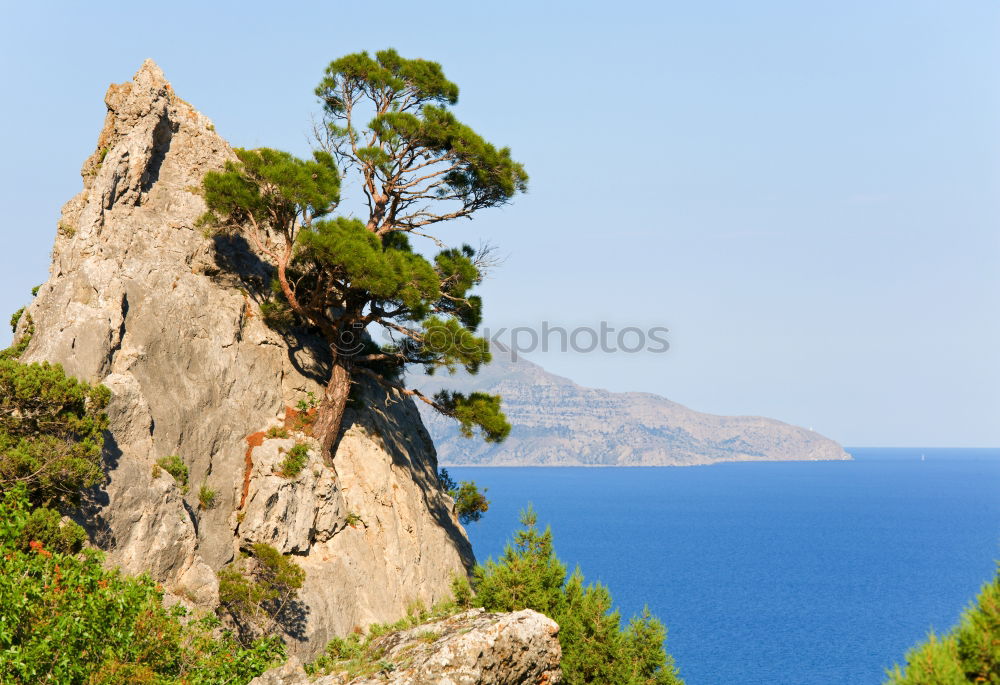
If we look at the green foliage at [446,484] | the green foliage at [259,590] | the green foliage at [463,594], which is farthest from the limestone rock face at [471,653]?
the green foliage at [446,484]

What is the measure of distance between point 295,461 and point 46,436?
972 centimetres

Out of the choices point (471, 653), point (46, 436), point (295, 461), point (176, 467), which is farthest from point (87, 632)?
point (295, 461)

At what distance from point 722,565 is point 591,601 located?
384 feet

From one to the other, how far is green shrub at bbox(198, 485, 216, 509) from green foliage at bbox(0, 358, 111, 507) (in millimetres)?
5472

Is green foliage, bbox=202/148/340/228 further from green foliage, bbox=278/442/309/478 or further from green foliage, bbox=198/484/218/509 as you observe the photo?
green foliage, bbox=198/484/218/509

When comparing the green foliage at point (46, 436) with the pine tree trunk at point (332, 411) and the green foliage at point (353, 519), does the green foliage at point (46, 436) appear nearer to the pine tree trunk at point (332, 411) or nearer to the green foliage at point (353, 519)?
A: the pine tree trunk at point (332, 411)

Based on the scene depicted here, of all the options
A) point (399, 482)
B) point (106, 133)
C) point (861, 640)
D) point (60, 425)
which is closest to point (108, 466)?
point (60, 425)

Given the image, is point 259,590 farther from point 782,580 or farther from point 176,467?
point 782,580

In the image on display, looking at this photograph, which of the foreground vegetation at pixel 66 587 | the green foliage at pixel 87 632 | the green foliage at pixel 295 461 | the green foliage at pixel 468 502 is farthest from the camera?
the green foliage at pixel 468 502

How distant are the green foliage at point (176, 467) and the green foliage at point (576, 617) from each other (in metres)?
11.3

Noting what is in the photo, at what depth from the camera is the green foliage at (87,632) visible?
1410cm

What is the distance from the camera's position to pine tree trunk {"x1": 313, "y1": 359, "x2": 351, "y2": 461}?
32938 millimetres

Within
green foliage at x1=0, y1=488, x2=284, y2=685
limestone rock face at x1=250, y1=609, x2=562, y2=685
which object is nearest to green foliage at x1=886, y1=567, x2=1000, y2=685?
limestone rock face at x1=250, y1=609, x2=562, y2=685

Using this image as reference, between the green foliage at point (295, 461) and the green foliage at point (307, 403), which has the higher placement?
the green foliage at point (307, 403)
